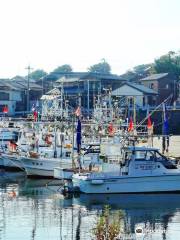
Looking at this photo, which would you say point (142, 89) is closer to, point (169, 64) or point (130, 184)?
point (169, 64)

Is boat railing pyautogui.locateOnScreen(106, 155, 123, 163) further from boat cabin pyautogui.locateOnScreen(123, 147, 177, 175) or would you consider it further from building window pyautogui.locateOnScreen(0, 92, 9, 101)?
building window pyautogui.locateOnScreen(0, 92, 9, 101)

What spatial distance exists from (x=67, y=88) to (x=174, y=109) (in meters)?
16.5

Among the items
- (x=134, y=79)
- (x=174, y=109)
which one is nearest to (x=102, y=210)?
(x=174, y=109)

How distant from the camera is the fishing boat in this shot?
1265 inches

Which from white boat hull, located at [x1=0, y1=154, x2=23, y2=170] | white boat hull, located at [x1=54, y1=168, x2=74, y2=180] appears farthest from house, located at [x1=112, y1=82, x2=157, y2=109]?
white boat hull, located at [x1=54, y1=168, x2=74, y2=180]

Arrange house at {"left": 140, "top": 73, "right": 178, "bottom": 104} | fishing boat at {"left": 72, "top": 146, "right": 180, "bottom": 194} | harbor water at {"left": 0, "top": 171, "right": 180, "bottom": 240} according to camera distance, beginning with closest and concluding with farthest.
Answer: harbor water at {"left": 0, "top": 171, "right": 180, "bottom": 240} < fishing boat at {"left": 72, "top": 146, "right": 180, "bottom": 194} < house at {"left": 140, "top": 73, "right": 178, "bottom": 104}

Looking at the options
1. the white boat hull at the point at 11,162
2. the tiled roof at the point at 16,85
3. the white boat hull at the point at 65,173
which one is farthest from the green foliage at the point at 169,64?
the white boat hull at the point at 65,173

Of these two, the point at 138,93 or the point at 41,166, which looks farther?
the point at 138,93

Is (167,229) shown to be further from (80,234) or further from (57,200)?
(57,200)

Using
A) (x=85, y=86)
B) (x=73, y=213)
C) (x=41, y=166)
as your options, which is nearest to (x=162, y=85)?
(x=85, y=86)

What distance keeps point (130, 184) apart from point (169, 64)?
79.2 meters

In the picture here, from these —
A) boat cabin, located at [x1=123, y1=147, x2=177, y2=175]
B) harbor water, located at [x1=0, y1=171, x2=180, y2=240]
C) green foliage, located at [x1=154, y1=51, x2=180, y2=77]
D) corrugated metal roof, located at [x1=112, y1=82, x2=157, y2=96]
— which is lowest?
harbor water, located at [x1=0, y1=171, x2=180, y2=240]

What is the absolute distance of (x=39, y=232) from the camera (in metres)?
23.1

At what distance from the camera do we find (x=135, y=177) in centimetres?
3222
